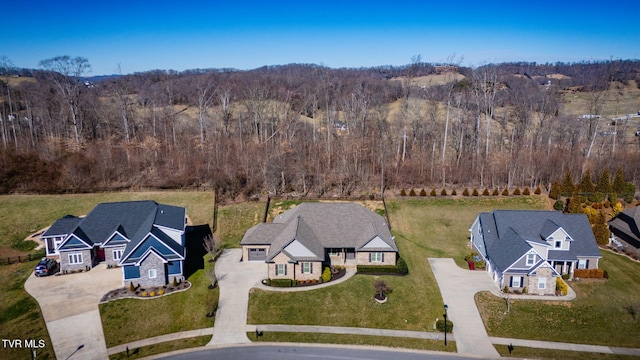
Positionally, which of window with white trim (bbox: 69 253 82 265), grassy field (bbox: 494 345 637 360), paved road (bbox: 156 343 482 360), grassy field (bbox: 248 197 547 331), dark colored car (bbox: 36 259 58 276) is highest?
window with white trim (bbox: 69 253 82 265)

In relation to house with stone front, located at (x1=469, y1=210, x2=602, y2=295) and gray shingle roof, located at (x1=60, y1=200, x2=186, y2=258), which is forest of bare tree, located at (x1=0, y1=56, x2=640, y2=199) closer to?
gray shingle roof, located at (x1=60, y1=200, x2=186, y2=258)

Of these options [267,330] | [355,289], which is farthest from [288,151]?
[267,330]

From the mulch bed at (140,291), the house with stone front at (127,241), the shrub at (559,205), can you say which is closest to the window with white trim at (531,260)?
the shrub at (559,205)

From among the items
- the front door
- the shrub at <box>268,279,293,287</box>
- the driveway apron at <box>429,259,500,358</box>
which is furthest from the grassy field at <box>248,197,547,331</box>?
the front door

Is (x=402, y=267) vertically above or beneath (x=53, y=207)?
beneath

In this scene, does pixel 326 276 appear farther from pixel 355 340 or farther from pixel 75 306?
pixel 75 306

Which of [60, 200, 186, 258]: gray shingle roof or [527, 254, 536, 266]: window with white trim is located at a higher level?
[60, 200, 186, 258]: gray shingle roof

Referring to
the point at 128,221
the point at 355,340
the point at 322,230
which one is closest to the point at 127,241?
the point at 128,221
